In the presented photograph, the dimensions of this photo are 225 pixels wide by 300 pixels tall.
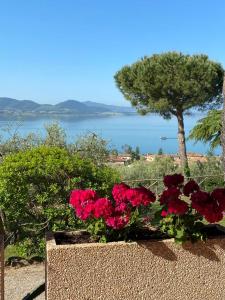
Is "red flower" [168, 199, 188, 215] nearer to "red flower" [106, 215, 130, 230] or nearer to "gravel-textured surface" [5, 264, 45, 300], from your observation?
"red flower" [106, 215, 130, 230]

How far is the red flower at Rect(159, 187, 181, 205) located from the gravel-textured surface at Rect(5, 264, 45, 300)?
2.21 meters

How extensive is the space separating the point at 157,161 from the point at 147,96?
695cm

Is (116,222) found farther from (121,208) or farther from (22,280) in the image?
(22,280)

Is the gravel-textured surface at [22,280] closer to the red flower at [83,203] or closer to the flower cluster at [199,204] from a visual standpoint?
the red flower at [83,203]

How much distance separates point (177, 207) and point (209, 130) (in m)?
18.6

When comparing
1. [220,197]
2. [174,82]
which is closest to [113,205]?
[220,197]

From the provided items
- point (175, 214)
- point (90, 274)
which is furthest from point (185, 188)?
point (90, 274)

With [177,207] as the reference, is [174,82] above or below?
above

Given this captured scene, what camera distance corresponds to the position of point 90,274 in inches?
129

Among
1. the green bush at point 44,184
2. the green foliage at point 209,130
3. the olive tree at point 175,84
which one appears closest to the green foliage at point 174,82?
the olive tree at point 175,84

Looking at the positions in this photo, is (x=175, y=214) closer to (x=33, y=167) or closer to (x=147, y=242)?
(x=147, y=242)

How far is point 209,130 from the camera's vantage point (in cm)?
2162

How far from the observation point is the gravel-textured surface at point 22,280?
5.64 meters

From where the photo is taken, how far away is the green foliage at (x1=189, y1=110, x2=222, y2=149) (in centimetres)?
2133
